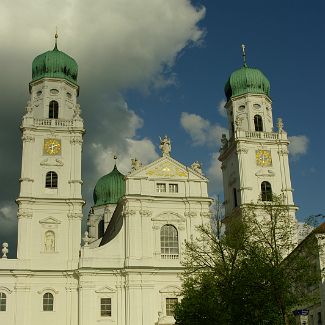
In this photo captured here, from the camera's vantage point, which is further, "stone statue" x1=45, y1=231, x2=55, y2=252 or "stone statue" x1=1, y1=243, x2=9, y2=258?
"stone statue" x1=45, y1=231, x2=55, y2=252

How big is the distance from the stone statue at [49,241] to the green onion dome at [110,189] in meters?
20.7

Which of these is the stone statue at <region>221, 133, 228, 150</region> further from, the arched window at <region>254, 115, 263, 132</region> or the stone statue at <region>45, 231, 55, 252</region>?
the stone statue at <region>45, 231, 55, 252</region>

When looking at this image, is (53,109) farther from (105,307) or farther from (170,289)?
(170,289)

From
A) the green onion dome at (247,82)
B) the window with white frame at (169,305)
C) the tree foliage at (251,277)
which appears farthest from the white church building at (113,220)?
the tree foliage at (251,277)

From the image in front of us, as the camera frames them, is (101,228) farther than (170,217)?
Yes

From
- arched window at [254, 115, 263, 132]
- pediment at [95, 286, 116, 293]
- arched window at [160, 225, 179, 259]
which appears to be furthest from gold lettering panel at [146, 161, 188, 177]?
pediment at [95, 286, 116, 293]

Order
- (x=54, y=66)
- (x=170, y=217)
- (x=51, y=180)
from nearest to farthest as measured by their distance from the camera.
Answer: (x=170, y=217), (x=51, y=180), (x=54, y=66)

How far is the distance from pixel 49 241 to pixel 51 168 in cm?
630

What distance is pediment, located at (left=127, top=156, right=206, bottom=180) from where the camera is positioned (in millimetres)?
50062

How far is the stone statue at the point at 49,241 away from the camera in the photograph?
158ft

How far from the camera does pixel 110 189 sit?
229 ft

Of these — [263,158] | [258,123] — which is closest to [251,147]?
[263,158]

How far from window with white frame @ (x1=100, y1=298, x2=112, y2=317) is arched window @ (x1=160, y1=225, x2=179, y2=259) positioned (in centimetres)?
563

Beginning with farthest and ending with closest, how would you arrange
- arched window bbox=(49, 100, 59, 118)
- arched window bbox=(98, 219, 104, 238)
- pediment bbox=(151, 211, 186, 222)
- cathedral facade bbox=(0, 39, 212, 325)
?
arched window bbox=(98, 219, 104, 238) → arched window bbox=(49, 100, 59, 118) → pediment bbox=(151, 211, 186, 222) → cathedral facade bbox=(0, 39, 212, 325)
